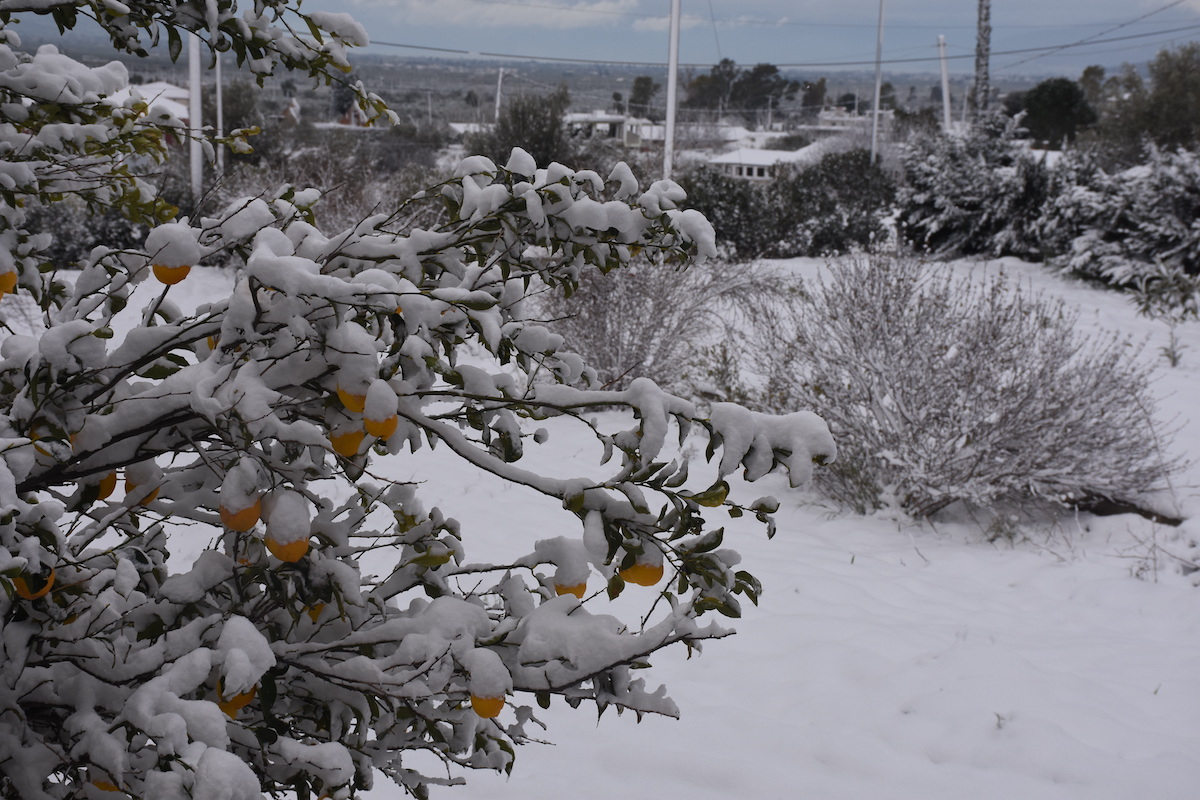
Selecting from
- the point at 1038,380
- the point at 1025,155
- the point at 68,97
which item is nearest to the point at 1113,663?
the point at 1038,380

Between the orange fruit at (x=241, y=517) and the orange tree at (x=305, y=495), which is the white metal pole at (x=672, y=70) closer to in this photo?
the orange tree at (x=305, y=495)

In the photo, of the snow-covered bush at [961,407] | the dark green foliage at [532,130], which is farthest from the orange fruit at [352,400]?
the dark green foliage at [532,130]

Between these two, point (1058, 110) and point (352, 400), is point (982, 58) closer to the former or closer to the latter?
point (1058, 110)

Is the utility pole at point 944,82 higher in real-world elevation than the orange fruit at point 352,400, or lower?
higher

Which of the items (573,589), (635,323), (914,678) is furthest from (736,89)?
(573,589)

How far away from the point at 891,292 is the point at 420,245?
158 inches

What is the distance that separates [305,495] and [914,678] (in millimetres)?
2399

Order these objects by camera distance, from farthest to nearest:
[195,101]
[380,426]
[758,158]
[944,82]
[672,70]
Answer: [758,158] → [944,82] → [672,70] → [195,101] → [380,426]

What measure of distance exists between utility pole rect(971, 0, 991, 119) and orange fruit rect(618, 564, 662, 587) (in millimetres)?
17625

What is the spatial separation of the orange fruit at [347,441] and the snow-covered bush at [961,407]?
12.9 ft

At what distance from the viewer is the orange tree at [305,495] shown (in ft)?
3.16

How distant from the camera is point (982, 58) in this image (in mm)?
17750

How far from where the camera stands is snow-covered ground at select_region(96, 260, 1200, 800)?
236 cm

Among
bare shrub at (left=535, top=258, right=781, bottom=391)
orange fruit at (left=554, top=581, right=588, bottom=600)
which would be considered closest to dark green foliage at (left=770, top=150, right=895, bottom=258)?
bare shrub at (left=535, top=258, right=781, bottom=391)
